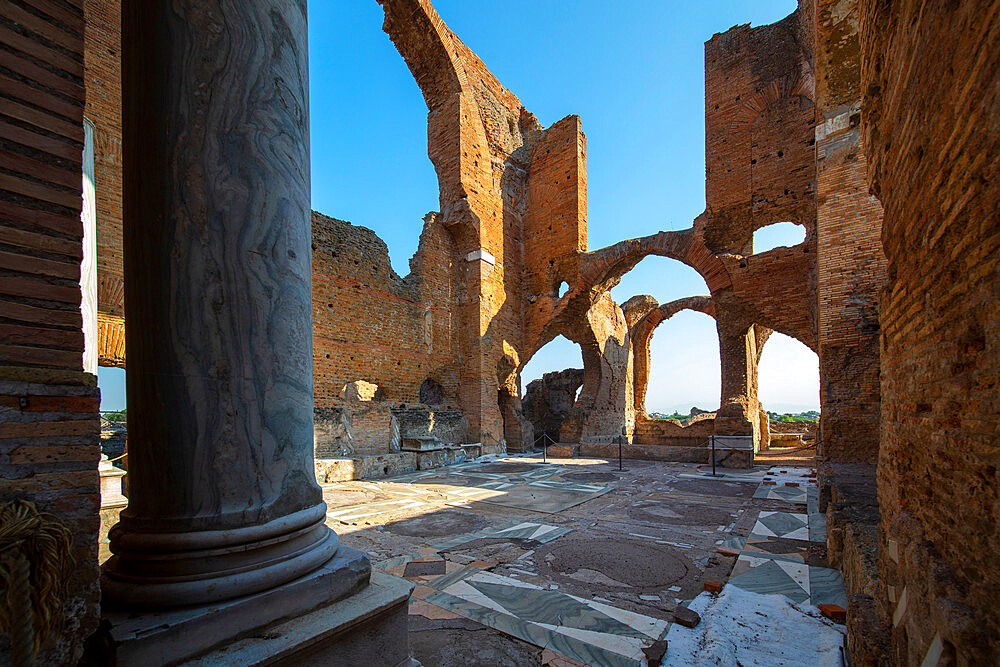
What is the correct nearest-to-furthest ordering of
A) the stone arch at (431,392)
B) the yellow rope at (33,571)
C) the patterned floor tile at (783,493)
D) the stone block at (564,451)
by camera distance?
the yellow rope at (33,571), the patterned floor tile at (783,493), the stone block at (564,451), the stone arch at (431,392)

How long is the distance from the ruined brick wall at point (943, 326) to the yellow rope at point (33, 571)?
2437mm

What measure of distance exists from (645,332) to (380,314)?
43.9 ft

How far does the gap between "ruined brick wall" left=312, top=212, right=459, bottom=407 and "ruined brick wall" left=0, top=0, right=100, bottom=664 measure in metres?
9.22

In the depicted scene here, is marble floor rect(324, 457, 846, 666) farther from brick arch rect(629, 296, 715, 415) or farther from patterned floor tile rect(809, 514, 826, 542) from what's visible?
brick arch rect(629, 296, 715, 415)

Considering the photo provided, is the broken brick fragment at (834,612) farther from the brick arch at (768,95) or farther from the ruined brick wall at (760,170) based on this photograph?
the brick arch at (768,95)

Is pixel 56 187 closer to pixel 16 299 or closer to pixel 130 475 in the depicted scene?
pixel 16 299

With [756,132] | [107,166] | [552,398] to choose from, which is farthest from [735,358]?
[107,166]

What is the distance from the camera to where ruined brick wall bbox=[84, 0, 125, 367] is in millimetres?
7047

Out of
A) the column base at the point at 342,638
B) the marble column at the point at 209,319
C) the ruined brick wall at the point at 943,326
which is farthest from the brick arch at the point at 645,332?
the marble column at the point at 209,319

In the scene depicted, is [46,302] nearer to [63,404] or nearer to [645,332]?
[63,404]

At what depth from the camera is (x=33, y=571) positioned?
1.06 m

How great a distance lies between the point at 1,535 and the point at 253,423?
629mm

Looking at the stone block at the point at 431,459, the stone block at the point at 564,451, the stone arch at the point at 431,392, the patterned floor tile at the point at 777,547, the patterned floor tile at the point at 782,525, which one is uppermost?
the stone arch at the point at 431,392

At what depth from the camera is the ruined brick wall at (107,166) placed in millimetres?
7047
